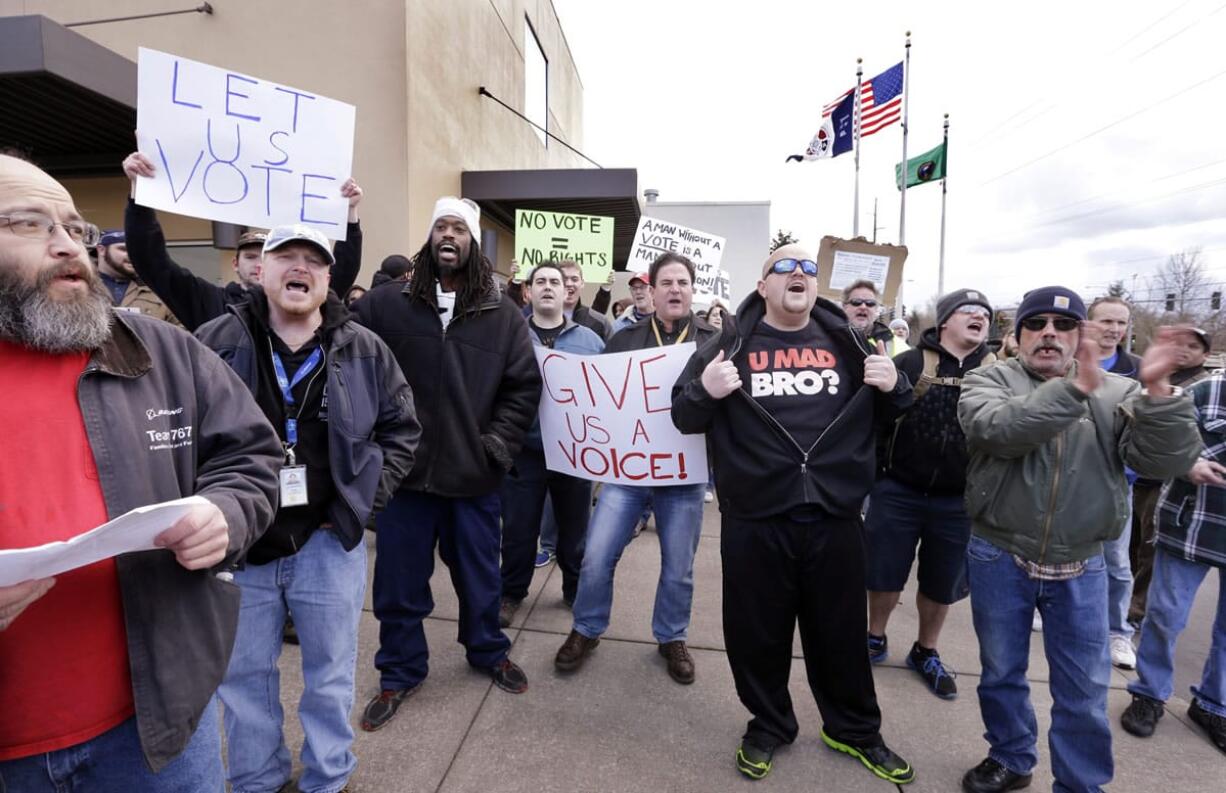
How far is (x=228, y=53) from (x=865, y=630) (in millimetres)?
9018

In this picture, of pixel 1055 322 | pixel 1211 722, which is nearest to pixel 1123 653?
pixel 1211 722

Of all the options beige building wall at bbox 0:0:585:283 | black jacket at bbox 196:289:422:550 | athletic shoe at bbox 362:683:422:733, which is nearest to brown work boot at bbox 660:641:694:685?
athletic shoe at bbox 362:683:422:733

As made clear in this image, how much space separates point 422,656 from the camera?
297 centimetres

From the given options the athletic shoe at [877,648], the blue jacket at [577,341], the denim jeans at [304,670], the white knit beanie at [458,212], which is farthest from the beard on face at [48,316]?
the athletic shoe at [877,648]

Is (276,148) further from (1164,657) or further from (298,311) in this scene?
(1164,657)

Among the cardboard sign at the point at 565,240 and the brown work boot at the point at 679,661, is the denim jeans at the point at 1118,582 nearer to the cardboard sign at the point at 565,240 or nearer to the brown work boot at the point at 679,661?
the brown work boot at the point at 679,661

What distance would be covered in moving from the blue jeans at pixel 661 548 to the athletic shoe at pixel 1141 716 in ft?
7.09

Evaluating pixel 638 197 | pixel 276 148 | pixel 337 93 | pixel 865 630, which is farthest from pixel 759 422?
pixel 638 197

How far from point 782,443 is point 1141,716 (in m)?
2.33

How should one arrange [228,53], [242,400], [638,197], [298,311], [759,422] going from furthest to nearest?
[638,197] → [228,53] → [759,422] → [298,311] → [242,400]

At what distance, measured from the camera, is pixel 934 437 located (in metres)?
3.03

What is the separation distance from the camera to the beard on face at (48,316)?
1.20 metres

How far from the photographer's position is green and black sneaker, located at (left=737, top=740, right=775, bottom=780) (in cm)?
251

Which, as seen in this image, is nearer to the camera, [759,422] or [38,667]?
[38,667]
